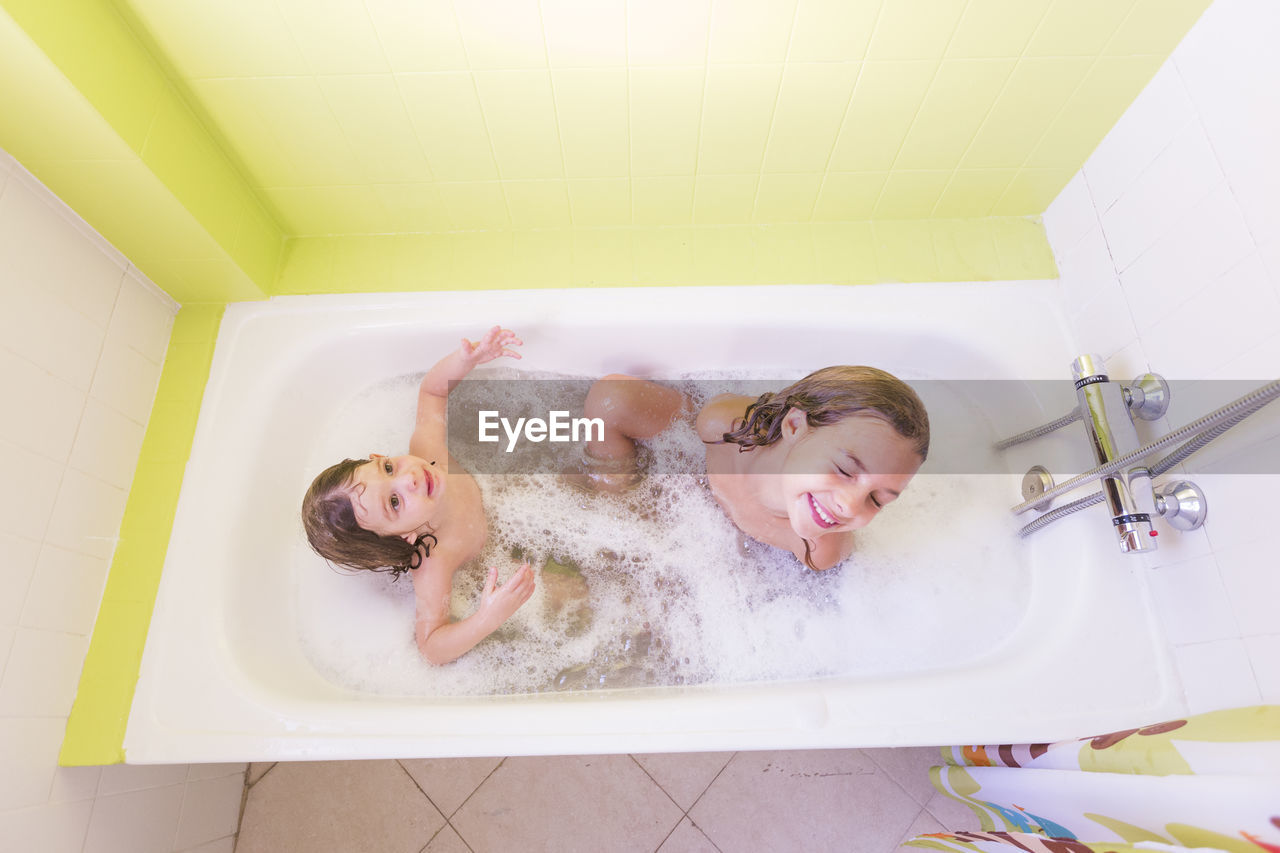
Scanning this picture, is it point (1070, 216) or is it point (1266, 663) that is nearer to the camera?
point (1266, 663)

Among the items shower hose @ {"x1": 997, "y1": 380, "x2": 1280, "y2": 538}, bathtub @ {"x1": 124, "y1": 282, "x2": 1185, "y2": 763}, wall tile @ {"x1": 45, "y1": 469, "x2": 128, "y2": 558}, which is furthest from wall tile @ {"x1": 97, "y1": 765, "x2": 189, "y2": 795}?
shower hose @ {"x1": 997, "y1": 380, "x2": 1280, "y2": 538}

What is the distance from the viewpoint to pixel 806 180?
4.45 ft

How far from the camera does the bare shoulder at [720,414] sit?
1409 millimetres

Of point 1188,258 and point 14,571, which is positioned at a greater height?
point 1188,258

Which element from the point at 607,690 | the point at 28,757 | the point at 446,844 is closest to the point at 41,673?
the point at 28,757

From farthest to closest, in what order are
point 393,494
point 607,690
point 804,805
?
point 804,805 < point 607,690 < point 393,494

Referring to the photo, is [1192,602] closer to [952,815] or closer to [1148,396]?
[1148,396]

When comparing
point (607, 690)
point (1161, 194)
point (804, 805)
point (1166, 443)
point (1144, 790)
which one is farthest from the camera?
point (804, 805)

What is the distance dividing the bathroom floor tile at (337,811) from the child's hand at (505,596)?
49 cm

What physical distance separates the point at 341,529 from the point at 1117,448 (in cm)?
128

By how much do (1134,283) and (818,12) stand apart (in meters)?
0.69

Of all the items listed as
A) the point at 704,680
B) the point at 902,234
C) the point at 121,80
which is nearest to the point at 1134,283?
the point at 902,234

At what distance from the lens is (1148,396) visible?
1.15 meters

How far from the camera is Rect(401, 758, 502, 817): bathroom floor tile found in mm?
1468
